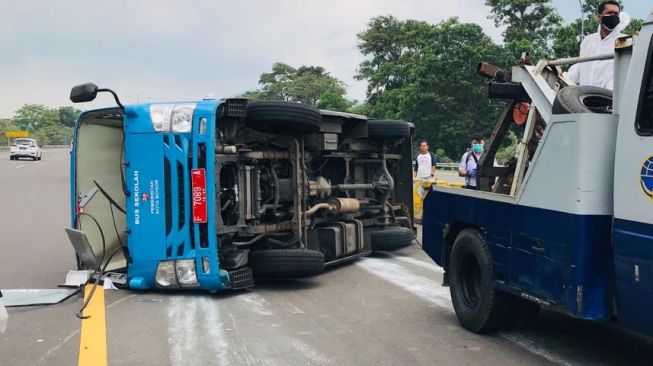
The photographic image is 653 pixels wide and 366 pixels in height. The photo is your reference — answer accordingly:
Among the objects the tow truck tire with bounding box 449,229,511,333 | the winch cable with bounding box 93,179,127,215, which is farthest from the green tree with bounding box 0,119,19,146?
the tow truck tire with bounding box 449,229,511,333

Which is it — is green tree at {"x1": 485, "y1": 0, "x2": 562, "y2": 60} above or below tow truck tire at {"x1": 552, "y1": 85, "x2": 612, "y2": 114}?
above

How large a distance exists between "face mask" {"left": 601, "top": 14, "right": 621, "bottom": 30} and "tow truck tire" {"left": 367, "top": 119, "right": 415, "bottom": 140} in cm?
446

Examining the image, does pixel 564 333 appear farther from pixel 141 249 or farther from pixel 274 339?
pixel 141 249

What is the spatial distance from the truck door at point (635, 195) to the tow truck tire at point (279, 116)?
417 centimetres

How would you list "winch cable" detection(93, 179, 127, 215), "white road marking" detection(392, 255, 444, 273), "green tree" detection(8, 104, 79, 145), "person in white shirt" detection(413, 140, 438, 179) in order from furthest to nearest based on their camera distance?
"green tree" detection(8, 104, 79, 145), "person in white shirt" detection(413, 140, 438, 179), "white road marking" detection(392, 255, 444, 273), "winch cable" detection(93, 179, 127, 215)

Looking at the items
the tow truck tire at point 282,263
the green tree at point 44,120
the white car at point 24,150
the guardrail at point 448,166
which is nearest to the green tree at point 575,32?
the guardrail at point 448,166

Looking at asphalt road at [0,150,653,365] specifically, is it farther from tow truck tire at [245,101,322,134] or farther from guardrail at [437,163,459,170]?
guardrail at [437,163,459,170]

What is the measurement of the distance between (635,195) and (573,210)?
430mm

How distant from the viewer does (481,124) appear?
43.7 metres

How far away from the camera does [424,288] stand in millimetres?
7516

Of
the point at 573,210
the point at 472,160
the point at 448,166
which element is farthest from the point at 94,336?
the point at 448,166

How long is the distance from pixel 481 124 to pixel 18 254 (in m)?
37.4

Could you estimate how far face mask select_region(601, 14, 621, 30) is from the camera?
5328 millimetres

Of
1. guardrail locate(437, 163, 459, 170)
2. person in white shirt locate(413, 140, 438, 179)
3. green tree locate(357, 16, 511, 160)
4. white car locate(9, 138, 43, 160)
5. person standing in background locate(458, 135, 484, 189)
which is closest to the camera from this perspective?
person standing in background locate(458, 135, 484, 189)
